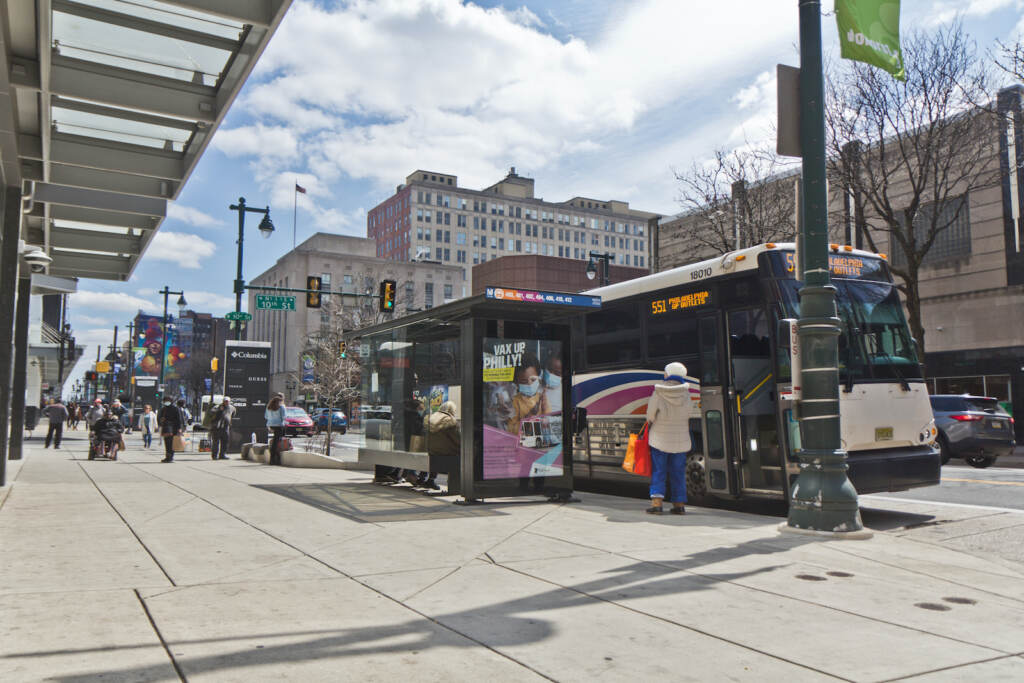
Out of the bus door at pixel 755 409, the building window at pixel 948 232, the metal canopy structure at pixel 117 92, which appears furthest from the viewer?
the building window at pixel 948 232

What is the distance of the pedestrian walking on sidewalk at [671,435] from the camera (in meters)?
9.40

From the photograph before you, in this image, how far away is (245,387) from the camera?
2653cm

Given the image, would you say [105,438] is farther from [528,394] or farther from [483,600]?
[483,600]

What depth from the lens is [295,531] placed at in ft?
25.0

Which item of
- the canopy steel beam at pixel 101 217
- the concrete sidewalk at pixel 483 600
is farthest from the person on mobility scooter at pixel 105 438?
the concrete sidewalk at pixel 483 600

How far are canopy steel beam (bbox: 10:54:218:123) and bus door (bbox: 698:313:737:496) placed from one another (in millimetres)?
7389

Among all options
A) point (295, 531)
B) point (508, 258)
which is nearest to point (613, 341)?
point (295, 531)

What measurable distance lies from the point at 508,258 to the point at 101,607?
69.3 meters

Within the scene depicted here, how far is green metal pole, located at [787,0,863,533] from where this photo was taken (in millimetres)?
7645

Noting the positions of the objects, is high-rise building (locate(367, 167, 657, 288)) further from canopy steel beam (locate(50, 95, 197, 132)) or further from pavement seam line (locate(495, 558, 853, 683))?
pavement seam line (locate(495, 558, 853, 683))

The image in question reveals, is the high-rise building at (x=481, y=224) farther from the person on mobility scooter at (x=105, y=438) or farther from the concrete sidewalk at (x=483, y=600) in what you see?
the concrete sidewalk at (x=483, y=600)

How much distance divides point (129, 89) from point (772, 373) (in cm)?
910

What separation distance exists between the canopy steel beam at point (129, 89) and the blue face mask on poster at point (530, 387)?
18.1 feet

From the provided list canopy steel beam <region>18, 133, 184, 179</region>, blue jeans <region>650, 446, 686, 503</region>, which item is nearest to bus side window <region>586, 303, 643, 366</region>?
blue jeans <region>650, 446, 686, 503</region>
